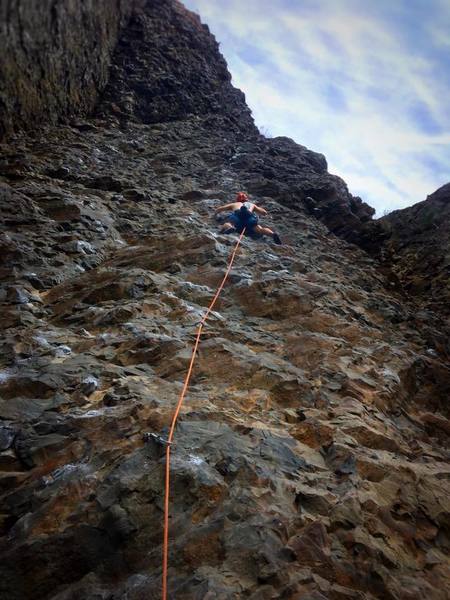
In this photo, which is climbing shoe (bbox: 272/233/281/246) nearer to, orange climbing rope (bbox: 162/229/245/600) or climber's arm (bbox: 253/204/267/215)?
climber's arm (bbox: 253/204/267/215)

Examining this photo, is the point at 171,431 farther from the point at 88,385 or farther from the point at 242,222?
the point at 242,222

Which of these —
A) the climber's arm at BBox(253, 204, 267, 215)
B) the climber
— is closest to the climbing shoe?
the climber

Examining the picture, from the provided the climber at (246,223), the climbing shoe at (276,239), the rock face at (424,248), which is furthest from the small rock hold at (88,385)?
the rock face at (424,248)

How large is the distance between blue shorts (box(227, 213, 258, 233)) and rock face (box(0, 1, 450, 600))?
16.2 inches

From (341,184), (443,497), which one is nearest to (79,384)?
(443,497)

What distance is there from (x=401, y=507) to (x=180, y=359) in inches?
91.7

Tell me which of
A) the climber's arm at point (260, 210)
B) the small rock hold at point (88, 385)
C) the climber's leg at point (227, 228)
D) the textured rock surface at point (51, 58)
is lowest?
the small rock hold at point (88, 385)

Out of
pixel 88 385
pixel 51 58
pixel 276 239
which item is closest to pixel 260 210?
pixel 276 239

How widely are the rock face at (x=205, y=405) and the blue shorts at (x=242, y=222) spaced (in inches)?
16.2

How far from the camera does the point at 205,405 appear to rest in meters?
4.03

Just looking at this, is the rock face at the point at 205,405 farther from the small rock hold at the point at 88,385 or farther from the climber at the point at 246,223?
the climber at the point at 246,223

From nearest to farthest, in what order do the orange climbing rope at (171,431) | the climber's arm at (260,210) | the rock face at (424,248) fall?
the orange climbing rope at (171,431) < the rock face at (424,248) < the climber's arm at (260,210)

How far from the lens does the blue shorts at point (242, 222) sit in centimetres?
888

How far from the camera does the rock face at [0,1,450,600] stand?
2764 mm
